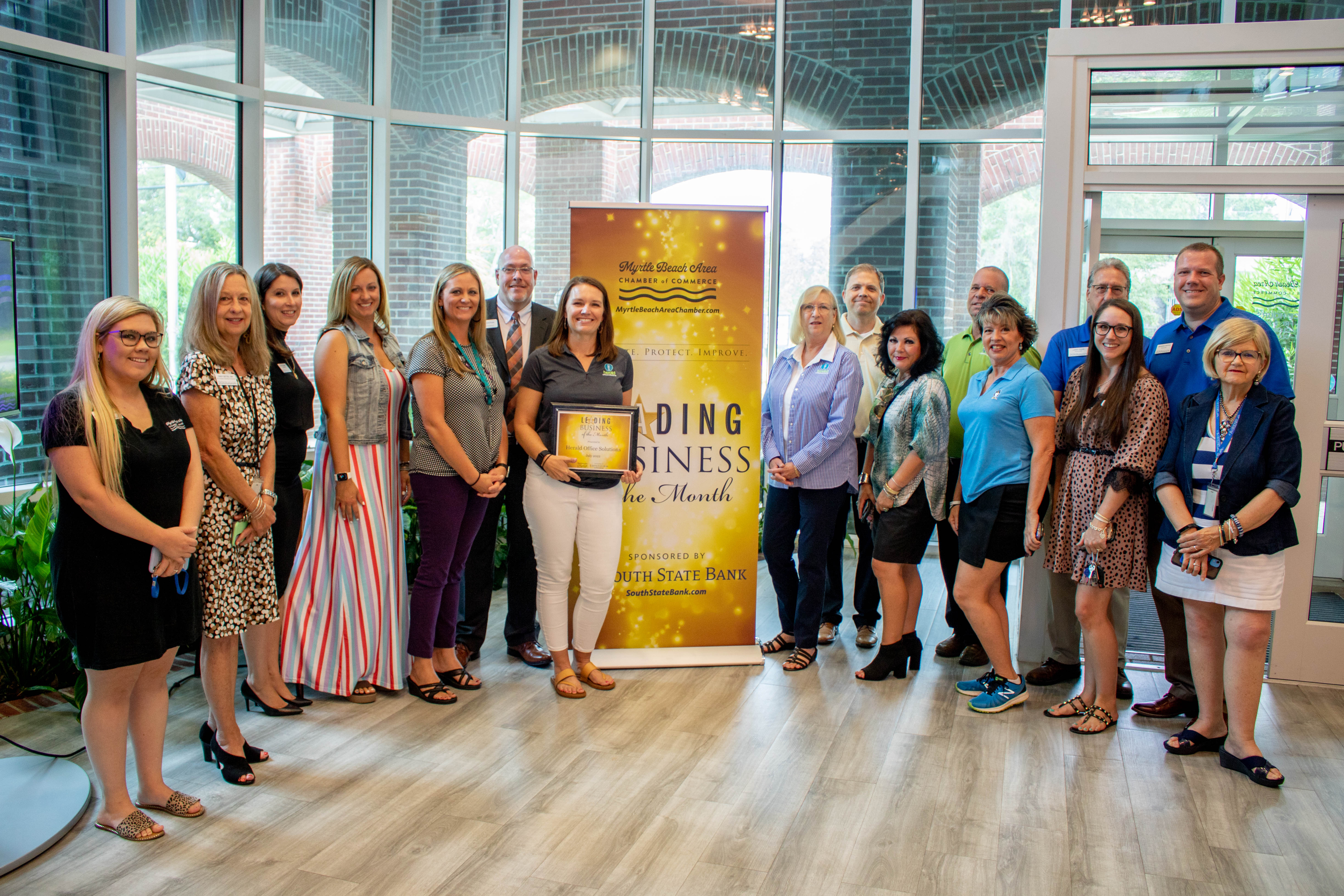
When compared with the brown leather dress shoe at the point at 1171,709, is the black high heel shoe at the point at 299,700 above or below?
below

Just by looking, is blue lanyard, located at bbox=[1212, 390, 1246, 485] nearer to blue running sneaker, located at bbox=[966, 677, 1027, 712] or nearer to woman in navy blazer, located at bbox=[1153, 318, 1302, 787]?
woman in navy blazer, located at bbox=[1153, 318, 1302, 787]

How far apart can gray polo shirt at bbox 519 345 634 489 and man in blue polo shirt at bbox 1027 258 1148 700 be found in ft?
5.66

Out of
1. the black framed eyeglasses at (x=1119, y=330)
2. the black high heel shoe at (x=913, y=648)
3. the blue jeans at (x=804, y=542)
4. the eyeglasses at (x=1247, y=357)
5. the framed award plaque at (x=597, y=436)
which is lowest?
the black high heel shoe at (x=913, y=648)

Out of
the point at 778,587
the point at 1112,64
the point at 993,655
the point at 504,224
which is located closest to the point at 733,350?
the point at 778,587

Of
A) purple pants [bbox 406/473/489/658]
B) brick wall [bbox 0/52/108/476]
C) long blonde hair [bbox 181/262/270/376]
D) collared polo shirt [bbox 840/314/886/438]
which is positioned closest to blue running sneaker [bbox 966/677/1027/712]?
collared polo shirt [bbox 840/314/886/438]

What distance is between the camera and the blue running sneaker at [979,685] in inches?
148

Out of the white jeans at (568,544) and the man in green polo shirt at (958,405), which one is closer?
the white jeans at (568,544)

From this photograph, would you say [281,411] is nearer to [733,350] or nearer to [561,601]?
[561,601]

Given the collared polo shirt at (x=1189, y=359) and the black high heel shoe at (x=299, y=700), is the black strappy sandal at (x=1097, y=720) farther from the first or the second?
the black high heel shoe at (x=299, y=700)

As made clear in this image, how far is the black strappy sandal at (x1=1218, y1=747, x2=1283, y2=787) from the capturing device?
304 centimetres

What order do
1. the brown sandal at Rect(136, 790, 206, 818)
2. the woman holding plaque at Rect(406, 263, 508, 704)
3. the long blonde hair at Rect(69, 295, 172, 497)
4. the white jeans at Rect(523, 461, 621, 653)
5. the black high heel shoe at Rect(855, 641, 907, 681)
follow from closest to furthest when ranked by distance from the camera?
the long blonde hair at Rect(69, 295, 172, 497), the brown sandal at Rect(136, 790, 206, 818), the woman holding plaque at Rect(406, 263, 508, 704), the white jeans at Rect(523, 461, 621, 653), the black high heel shoe at Rect(855, 641, 907, 681)

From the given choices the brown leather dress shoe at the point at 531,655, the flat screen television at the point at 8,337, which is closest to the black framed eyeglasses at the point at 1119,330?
the brown leather dress shoe at the point at 531,655

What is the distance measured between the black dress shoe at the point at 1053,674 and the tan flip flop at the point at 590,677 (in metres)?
1.77

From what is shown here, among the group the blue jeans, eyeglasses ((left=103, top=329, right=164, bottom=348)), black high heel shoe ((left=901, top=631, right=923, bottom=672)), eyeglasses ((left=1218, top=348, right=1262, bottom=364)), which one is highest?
eyeglasses ((left=1218, top=348, right=1262, bottom=364))
